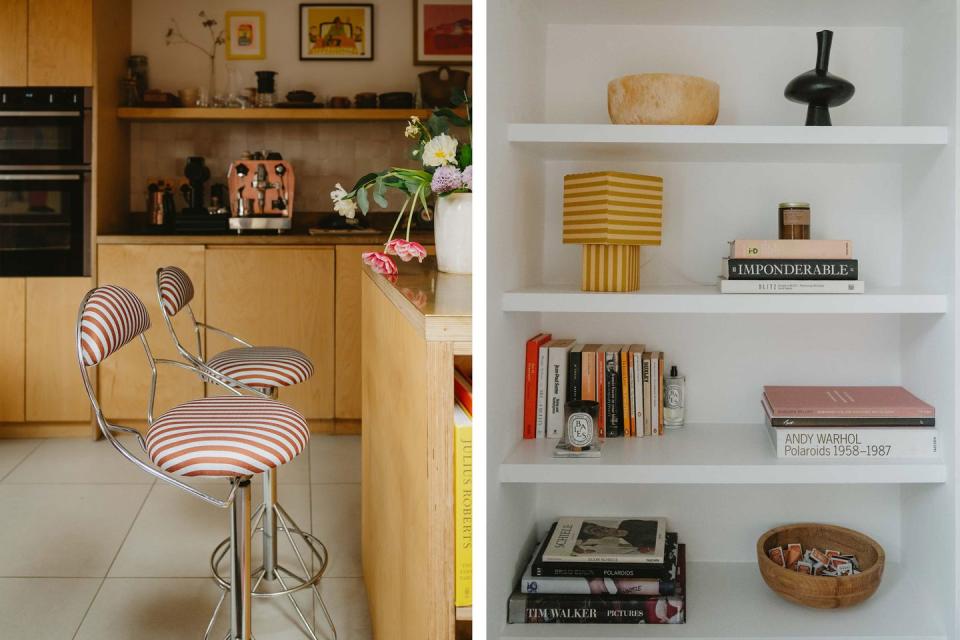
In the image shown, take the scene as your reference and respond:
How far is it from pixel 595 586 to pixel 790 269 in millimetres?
725

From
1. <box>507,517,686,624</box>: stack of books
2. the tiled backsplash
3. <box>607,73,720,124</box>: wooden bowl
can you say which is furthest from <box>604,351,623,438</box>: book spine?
the tiled backsplash

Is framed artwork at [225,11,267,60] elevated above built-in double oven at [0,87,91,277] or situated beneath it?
elevated above

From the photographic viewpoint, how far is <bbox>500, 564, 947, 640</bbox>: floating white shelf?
1821 millimetres

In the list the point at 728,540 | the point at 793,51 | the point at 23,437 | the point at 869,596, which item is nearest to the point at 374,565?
the point at 728,540

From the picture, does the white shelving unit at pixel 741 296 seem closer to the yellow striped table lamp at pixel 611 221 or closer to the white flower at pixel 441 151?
the yellow striped table lamp at pixel 611 221

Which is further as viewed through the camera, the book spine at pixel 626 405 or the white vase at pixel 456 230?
the white vase at pixel 456 230

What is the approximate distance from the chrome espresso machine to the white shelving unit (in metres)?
2.92

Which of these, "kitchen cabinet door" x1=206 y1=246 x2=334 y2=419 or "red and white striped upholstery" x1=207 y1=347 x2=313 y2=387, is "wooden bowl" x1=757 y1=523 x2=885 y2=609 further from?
"kitchen cabinet door" x1=206 y1=246 x2=334 y2=419

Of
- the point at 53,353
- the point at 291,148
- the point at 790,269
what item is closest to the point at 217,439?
the point at 790,269

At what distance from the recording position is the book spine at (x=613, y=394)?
6.55ft

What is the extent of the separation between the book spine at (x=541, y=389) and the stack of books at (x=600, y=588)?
9.9 inches

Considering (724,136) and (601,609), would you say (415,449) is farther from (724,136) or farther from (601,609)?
(724,136)

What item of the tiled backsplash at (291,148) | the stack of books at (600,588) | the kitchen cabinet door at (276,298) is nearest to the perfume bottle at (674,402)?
the stack of books at (600,588)

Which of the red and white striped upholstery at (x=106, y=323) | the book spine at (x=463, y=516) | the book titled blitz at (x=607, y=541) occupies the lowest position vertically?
the book titled blitz at (x=607, y=541)
